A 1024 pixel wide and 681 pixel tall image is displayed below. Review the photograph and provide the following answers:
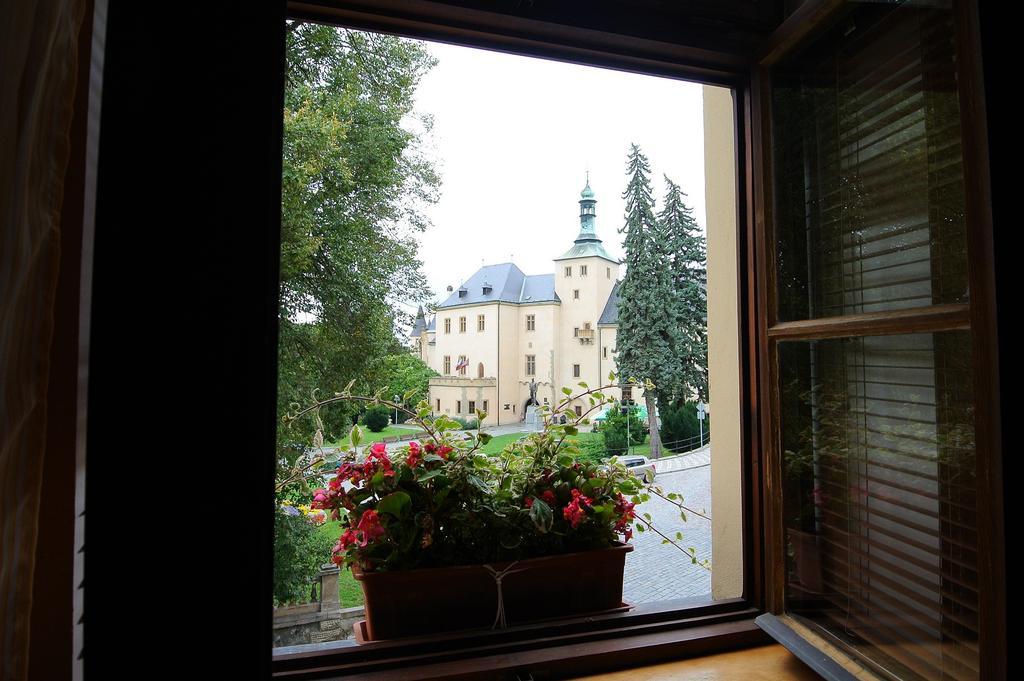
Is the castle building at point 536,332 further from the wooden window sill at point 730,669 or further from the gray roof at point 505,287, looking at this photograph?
the wooden window sill at point 730,669

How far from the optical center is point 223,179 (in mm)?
869

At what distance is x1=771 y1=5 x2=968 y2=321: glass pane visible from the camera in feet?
2.87

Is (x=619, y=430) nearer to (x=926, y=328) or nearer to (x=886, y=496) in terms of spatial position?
(x=886, y=496)

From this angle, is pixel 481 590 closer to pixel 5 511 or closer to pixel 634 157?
pixel 5 511

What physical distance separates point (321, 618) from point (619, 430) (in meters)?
0.77

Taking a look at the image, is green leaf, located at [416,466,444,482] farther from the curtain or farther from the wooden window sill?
the curtain

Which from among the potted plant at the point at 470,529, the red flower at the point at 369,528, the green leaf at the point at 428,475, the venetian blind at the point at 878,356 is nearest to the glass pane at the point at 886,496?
the venetian blind at the point at 878,356

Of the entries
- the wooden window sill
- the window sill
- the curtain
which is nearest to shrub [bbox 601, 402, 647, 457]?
the window sill

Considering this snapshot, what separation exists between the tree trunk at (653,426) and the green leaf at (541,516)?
14.8 inches

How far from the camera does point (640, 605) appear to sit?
1.26 metres

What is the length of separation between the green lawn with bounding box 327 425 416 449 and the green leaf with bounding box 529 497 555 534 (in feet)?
1.03

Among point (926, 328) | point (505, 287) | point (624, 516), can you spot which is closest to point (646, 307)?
point (505, 287)

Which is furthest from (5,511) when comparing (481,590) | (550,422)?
(550,422)

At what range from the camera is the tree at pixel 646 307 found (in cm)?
138
